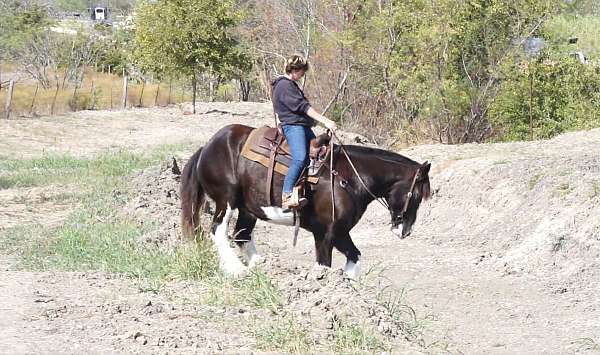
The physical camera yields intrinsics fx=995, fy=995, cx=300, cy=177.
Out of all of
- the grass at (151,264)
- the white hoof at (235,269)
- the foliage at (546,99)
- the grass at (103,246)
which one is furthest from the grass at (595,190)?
the foliage at (546,99)

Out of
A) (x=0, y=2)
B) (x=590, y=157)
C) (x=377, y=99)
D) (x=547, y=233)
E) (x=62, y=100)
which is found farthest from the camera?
(x=0, y=2)

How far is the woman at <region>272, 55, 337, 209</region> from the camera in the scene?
33.9 feet

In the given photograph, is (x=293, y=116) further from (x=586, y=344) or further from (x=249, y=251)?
(x=586, y=344)

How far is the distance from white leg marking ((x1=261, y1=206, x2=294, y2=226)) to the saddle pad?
415 millimetres

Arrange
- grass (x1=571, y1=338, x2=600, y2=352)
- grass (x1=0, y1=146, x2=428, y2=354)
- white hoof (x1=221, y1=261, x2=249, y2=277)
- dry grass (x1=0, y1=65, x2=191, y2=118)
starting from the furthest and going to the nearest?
dry grass (x1=0, y1=65, x2=191, y2=118), white hoof (x1=221, y1=261, x2=249, y2=277), grass (x1=571, y1=338, x2=600, y2=352), grass (x1=0, y1=146, x2=428, y2=354)

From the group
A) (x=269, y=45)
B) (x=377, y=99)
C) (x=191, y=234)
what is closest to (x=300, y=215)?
(x=191, y=234)

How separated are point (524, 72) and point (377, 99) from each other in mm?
6751

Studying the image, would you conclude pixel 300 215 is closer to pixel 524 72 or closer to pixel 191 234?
pixel 191 234

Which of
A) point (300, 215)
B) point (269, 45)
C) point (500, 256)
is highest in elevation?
point (300, 215)

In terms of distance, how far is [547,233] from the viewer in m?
13.2

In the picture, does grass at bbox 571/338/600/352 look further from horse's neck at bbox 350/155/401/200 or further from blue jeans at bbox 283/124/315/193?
blue jeans at bbox 283/124/315/193

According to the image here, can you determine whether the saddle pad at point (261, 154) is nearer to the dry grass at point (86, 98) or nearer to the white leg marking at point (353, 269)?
the white leg marking at point (353, 269)

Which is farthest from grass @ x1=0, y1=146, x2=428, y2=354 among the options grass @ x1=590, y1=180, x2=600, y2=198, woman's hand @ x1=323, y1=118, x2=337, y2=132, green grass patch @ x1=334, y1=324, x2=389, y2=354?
grass @ x1=590, y1=180, x2=600, y2=198

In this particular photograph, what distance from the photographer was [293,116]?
411 inches
